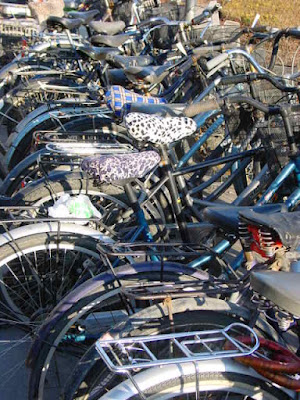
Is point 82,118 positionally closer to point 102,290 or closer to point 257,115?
point 257,115

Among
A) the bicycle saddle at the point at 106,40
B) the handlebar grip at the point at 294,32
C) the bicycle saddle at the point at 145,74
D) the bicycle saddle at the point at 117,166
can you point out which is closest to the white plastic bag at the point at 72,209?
the bicycle saddle at the point at 117,166

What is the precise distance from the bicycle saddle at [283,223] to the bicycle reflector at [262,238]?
3cm

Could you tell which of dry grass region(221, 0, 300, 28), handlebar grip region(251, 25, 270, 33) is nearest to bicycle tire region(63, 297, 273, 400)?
handlebar grip region(251, 25, 270, 33)

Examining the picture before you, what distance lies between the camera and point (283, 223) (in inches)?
70.1

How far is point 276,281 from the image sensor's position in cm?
161

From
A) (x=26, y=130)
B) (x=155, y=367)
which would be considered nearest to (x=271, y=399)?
(x=155, y=367)

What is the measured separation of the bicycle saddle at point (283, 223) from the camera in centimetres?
173

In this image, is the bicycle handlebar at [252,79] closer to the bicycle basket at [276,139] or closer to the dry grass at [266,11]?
the bicycle basket at [276,139]

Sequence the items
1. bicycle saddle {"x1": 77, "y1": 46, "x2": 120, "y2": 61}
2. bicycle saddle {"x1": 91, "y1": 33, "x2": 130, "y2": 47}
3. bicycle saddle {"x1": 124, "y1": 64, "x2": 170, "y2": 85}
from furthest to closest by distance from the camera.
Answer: bicycle saddle {"x1": 91, "y1": 33, "x2": 130, "y2": 47} < bicycle saddle {"x1": 77, "y1": 46, "x2": 120, "y2": 61} < bicycle saddle {"x1": 124, "y1": 64, "x2": 170, "y2": 85}

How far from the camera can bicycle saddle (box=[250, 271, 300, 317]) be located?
1.54 metres

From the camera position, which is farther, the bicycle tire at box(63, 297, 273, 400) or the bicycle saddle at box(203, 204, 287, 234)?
the bicycle saddle at box(203, 204, 287, 234)

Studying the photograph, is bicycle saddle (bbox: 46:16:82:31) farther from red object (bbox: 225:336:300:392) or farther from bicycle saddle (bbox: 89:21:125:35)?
red object (bbox: 225:336:300:392)

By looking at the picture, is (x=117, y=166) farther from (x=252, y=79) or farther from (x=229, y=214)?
(x=252, y=79)

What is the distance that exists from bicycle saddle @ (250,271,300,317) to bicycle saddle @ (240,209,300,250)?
144 millimetres
